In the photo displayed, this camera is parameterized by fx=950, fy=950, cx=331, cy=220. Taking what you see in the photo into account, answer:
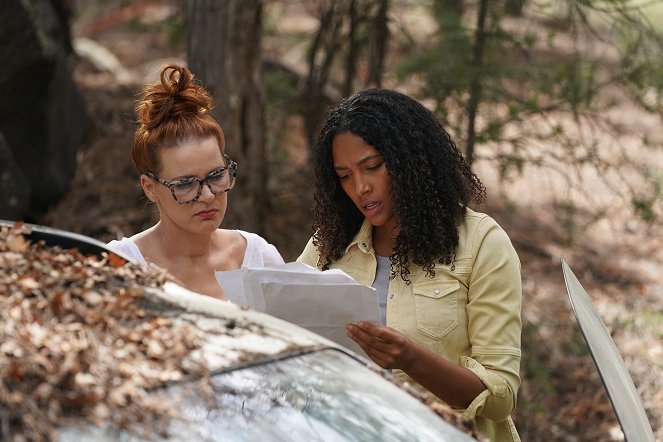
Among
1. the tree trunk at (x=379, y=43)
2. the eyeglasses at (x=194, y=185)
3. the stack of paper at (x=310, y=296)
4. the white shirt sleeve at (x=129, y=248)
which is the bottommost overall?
the white shirt sleeve at (x=129, y=248)

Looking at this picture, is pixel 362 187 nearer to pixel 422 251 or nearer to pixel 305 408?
pixel 422 251

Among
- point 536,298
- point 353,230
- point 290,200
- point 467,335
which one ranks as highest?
point 353,230

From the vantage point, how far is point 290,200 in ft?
27.8

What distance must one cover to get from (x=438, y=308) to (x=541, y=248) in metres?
6.85

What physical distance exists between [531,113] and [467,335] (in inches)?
150

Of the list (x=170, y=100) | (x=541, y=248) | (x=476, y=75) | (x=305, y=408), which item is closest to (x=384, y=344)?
(x=305, y=408)

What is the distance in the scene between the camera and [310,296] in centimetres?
271

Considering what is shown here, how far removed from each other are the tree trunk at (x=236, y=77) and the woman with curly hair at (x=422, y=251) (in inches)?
150

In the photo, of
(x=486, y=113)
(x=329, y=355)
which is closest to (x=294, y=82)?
(x=486, y=113)

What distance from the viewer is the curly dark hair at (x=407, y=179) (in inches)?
121

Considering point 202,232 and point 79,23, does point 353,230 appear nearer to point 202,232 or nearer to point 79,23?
point 202,232

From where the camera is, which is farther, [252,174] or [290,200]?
[290,200]

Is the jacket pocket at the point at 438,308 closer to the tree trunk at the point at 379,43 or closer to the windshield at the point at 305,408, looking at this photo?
the windshield at the point at 305,408

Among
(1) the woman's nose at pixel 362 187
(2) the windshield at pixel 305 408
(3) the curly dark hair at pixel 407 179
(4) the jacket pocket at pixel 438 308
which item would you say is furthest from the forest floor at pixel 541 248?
(2) the windshield at pixel 305 408
